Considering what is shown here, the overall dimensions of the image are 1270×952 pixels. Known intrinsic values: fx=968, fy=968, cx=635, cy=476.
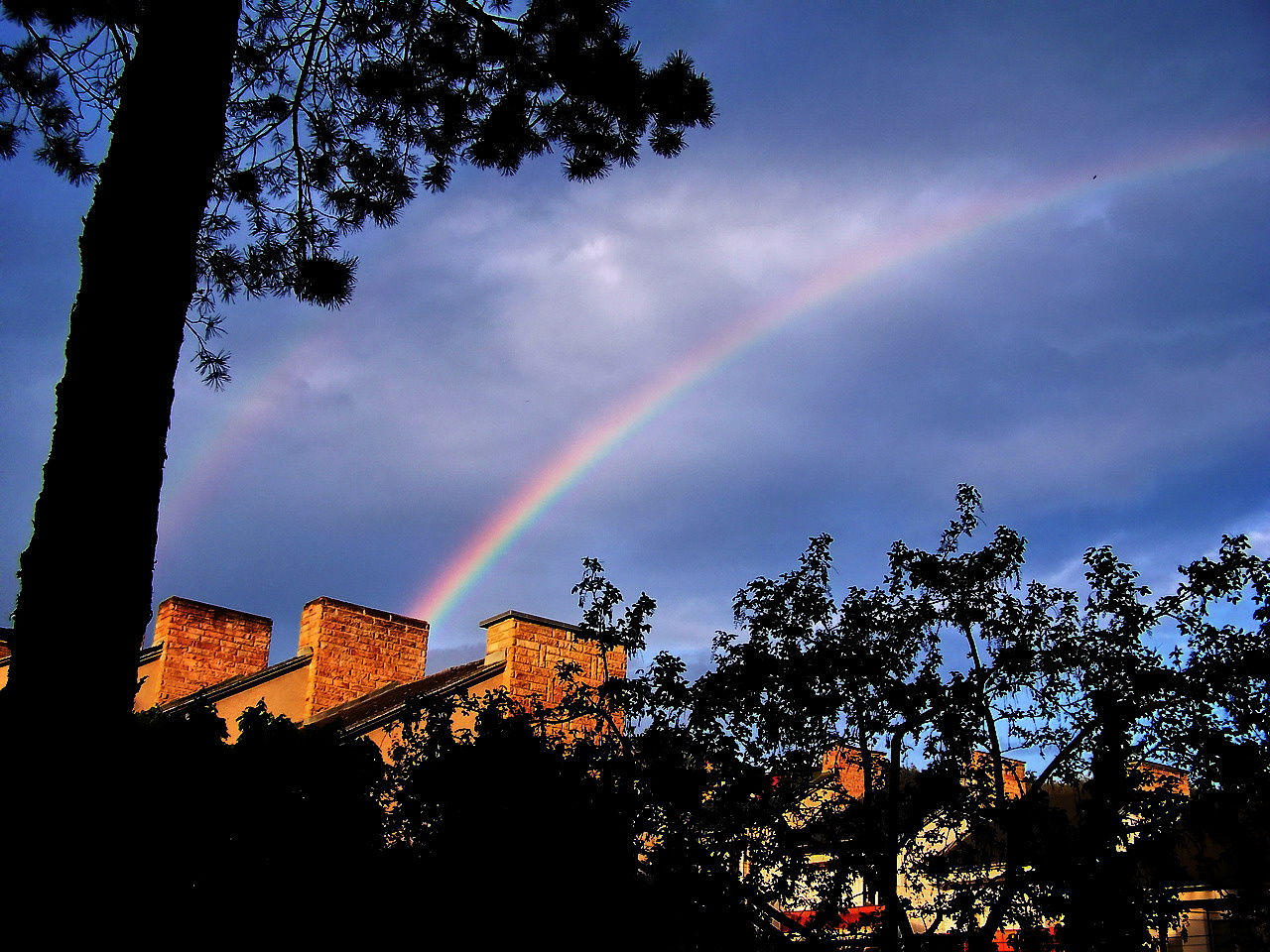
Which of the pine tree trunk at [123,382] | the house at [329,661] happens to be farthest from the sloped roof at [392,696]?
the pine tree trunk at [123,382]

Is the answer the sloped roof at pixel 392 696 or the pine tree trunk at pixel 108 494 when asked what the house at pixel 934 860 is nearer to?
the pine tree trunk at pixel 108 494

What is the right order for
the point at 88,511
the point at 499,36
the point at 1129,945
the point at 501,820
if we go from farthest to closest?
the point at 499,36
the point at 501,820
the point at 1129,945
the point at 88,511

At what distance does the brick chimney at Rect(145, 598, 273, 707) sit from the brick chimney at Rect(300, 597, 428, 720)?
140 centimetres

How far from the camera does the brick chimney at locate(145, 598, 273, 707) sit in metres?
15.5

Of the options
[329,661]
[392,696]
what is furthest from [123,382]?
[329,661]

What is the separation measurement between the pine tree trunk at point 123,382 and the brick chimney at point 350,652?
470 inches

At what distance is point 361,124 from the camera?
8.37m

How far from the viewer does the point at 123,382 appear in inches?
152

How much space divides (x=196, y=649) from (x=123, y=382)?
1343 cm

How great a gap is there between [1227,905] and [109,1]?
32.0 feet

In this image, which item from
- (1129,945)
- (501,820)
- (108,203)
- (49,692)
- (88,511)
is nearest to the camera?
(49,692)

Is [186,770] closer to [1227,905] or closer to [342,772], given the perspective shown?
[342,772]

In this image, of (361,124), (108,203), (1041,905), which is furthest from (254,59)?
(1041,905)

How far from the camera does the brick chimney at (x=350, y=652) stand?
15242mm
